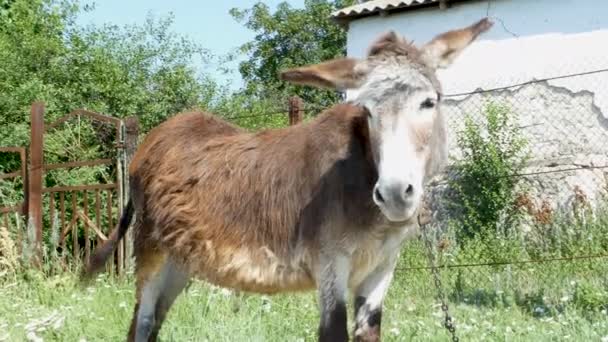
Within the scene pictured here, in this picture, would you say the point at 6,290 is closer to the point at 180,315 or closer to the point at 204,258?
the point at 180,315

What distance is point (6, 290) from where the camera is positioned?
759 centimetres

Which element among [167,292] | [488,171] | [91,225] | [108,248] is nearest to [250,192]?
[167,292]

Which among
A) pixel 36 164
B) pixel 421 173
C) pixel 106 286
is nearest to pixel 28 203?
pixel 36 164

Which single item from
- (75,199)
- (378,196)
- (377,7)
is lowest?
(378,196)

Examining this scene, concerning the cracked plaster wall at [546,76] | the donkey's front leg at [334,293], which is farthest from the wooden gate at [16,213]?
the donkey's front leg at [334,293]

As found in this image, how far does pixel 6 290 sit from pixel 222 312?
7.79 ft

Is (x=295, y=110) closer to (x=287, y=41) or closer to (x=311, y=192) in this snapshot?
(x=311, y=192)

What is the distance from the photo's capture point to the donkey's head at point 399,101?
3.50 metres

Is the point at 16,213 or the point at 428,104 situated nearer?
the point at 428,104

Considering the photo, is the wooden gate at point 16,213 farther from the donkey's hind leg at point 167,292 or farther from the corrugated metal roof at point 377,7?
the corrugated metal roof at point 377,7

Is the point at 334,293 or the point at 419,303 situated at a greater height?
the point at 334,293

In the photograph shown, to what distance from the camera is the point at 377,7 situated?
12.0 m

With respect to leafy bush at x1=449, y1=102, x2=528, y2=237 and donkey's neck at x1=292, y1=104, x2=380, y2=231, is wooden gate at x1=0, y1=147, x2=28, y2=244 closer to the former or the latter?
leafy bush at x1=449, y1=102, x2=528, y2=237

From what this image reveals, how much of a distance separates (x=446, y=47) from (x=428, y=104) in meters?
0.43
